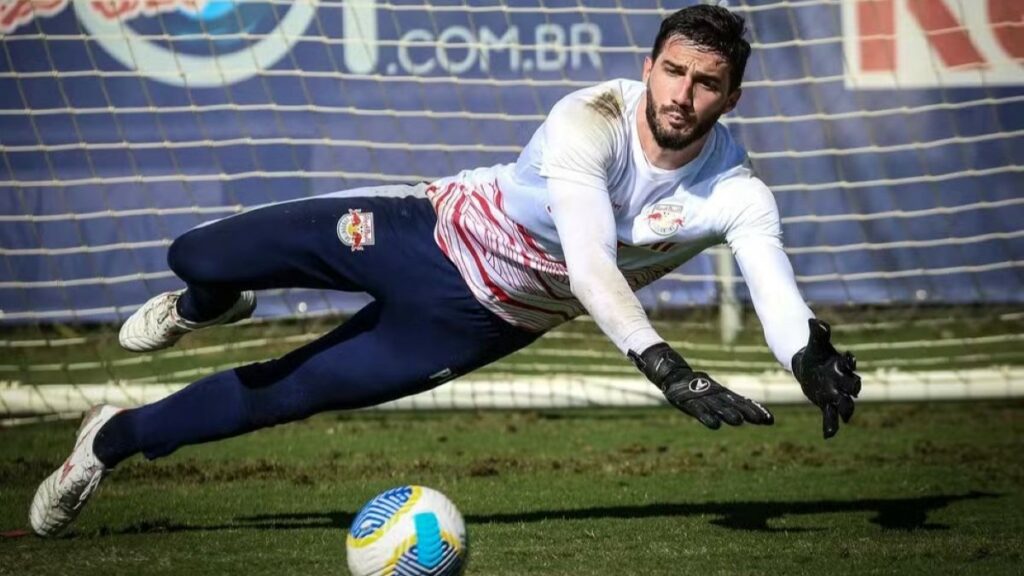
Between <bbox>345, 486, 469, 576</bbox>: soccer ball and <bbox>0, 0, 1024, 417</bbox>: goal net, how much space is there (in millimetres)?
3415

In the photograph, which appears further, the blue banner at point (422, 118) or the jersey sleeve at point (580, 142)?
the blue banner at point (422, 118)

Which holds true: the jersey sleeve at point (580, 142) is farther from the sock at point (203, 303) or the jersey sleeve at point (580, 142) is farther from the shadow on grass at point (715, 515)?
the shadow on grass at point (715, 515)

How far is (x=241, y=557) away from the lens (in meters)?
4.78

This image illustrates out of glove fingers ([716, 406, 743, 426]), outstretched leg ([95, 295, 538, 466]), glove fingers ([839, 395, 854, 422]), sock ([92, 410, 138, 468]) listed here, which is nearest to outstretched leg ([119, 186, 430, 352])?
outstretched leg ([95, 295, 538, 466])

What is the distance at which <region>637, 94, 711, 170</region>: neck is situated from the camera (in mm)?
4602

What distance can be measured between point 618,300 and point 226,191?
5349mm

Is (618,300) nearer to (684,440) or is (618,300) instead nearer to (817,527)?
(817,527)

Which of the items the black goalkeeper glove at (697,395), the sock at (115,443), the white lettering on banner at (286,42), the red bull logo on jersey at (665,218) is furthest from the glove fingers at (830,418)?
the white lettering on banner at (286,42)

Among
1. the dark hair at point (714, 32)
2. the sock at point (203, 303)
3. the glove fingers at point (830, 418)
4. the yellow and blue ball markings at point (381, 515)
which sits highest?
the dark hair at point (714, 32)

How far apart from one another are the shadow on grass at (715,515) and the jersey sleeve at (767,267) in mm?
1149

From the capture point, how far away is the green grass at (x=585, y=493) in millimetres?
4789

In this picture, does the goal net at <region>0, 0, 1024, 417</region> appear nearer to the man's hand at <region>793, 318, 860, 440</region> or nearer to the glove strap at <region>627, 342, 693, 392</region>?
the man's hand at <region>793, 318, 860, 440</region>

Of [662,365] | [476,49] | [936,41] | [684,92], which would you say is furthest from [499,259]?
[936,41]

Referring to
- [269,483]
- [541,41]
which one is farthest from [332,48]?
[269,483]
